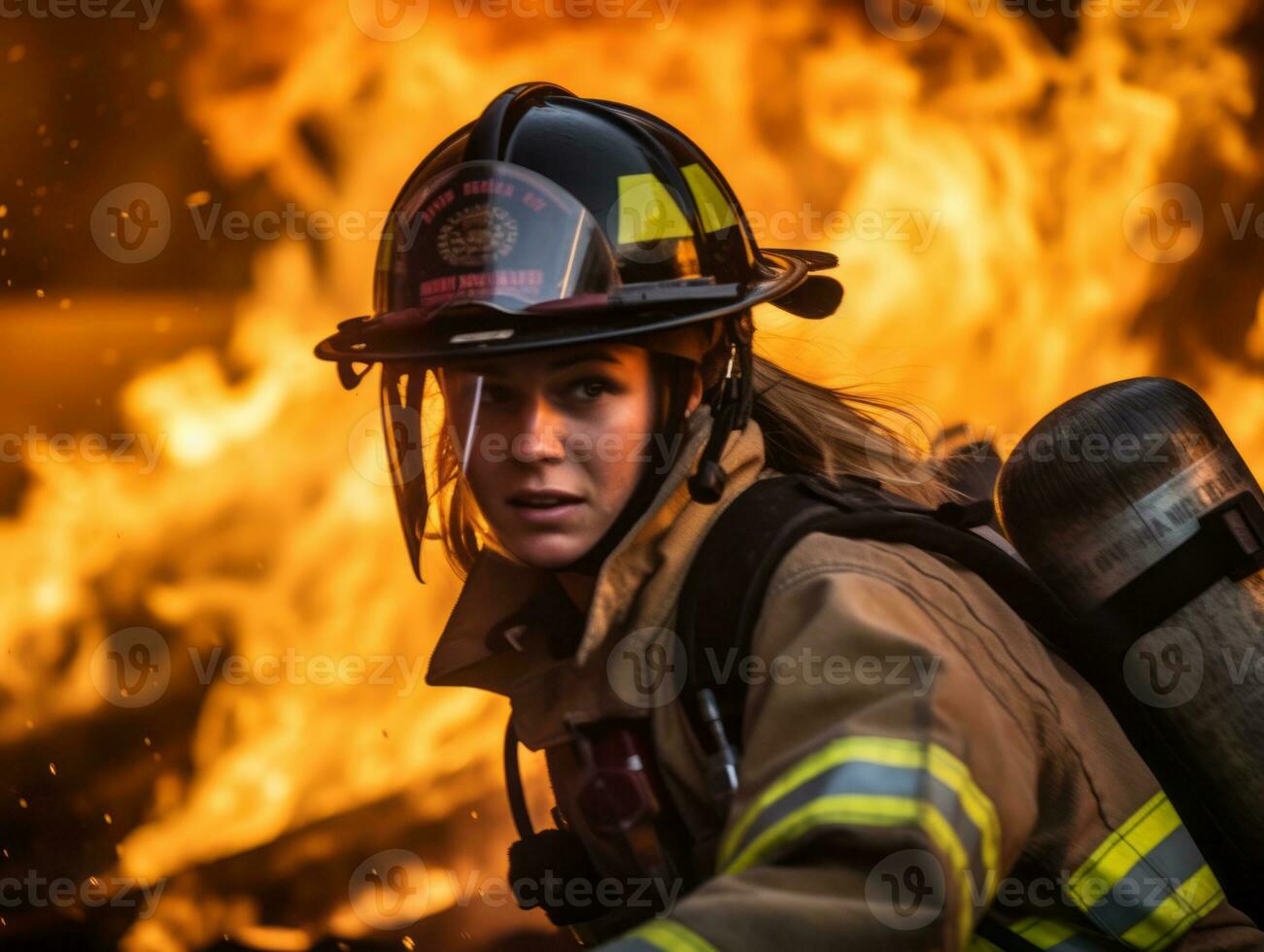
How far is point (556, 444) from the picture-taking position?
6.95 feet

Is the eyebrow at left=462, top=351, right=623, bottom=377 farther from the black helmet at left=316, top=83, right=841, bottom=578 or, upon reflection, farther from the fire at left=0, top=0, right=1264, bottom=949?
the fire at left=0, top=0, right=1264, bottom=949

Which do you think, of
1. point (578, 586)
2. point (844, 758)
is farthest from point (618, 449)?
point (844, 758)

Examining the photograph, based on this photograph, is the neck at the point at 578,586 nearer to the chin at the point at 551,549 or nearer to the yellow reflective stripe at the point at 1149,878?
the chin at the point at 551,549

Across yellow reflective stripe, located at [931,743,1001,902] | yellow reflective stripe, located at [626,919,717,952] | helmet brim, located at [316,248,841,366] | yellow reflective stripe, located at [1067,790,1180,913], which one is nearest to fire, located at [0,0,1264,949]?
helmet brim, located at [316,248,841,366]

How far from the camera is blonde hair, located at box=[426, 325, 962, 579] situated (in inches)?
93.5

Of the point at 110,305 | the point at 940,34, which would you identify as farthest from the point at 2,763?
the point at 940,34

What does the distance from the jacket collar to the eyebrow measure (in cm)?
17

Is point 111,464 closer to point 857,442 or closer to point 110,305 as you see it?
point 110,305

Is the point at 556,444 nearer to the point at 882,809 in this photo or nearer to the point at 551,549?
the point at 551,549

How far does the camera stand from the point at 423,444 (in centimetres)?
277

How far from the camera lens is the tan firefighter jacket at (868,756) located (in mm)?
1520

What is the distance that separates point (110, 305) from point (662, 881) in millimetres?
→ 2908

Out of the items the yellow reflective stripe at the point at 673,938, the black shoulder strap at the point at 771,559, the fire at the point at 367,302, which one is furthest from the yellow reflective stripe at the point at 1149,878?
the fire at the point at 367,302

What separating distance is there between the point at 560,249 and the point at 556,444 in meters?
0.30
